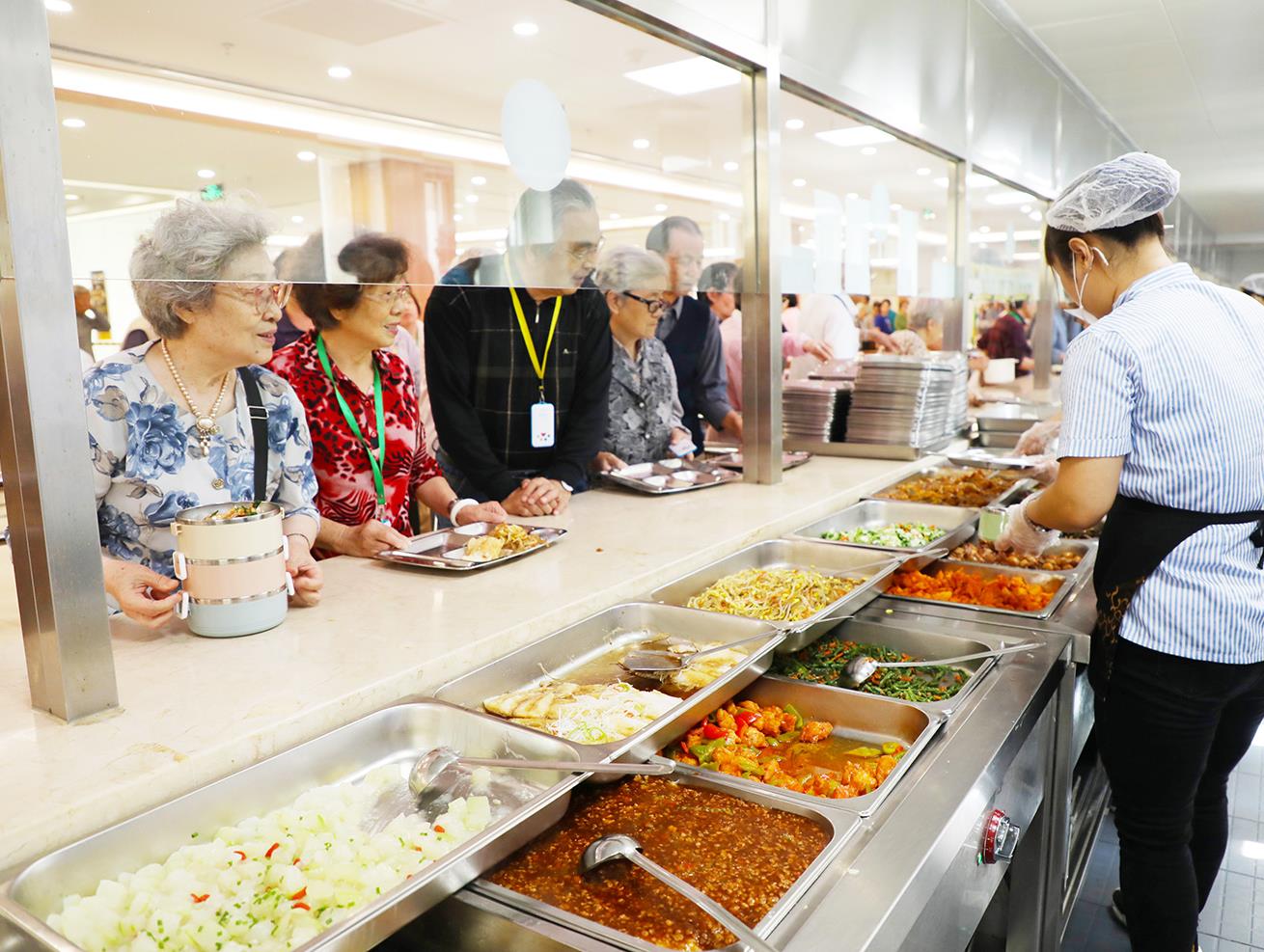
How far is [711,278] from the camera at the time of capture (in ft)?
8.87

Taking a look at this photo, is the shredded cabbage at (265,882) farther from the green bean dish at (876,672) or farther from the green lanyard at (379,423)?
the green lanyard at (379,423)

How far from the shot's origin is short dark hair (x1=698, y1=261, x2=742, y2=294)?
2.69 meters

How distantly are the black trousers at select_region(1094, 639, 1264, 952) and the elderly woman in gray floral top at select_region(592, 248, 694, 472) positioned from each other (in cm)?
178

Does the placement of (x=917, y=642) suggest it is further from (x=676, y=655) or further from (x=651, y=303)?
(x=651, y=303)

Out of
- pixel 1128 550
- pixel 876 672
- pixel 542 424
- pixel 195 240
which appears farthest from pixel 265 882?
pixel 542 424

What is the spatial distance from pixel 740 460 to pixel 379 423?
1351 mm

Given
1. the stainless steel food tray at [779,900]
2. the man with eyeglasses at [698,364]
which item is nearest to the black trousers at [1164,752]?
the stainless steel food tray at [779,900]

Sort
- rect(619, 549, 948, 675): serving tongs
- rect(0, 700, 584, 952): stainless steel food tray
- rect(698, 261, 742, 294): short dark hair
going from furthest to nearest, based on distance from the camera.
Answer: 1. rect(698, 261, 742, 294): short dark hair
2. rect(619, 549, 948, 675): serving tongs
3. rect(0, 700, 584, 952): stainless steel food tray

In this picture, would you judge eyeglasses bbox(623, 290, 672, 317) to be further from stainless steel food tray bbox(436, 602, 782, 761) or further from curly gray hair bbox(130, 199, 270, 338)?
curly gray hair bbox(130, 199, 270, 338)

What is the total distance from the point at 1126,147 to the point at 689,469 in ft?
21.3

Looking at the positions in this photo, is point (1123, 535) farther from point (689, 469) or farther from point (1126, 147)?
point (1126, 147)

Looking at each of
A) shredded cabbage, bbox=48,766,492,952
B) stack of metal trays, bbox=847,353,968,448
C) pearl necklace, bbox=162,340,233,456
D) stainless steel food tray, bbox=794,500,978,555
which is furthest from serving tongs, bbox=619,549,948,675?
stack of metal trays, bbox=847,353,968,448

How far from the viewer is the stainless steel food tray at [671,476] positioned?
9.08 feet

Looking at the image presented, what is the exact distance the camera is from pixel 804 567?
2.24m
